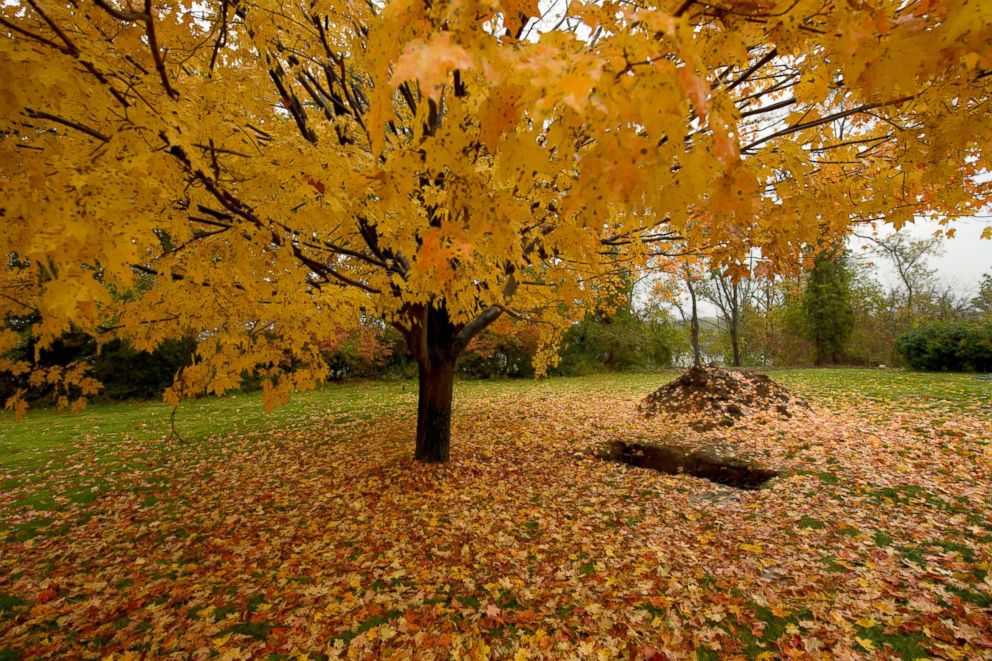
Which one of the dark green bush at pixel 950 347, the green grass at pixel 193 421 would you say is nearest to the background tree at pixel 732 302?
the green grass at pixel 193 421

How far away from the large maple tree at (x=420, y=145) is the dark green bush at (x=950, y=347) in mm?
13596

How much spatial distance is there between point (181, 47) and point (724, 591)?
5617 millimetres

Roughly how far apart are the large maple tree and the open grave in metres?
3.31

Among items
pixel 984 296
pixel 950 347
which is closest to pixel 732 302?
pixel 950 347

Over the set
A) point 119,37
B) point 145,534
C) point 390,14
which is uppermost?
point 119,37

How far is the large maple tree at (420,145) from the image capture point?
3.96 feet

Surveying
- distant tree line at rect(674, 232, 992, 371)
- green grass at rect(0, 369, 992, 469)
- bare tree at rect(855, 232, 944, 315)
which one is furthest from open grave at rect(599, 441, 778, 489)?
bare tree at rect(855, 232, 944, 315)

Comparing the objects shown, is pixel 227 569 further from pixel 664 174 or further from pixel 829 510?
pixel 829 510

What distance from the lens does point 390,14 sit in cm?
109

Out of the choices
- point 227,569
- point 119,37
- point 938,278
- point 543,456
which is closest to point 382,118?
point 119,37

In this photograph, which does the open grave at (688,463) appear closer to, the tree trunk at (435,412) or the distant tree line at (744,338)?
the tree trunk at (435,412)

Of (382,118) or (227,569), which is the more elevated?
(382,118)

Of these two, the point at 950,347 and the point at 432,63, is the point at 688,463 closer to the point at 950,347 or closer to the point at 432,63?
the point at 432,63

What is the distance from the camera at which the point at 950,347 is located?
1304cm
